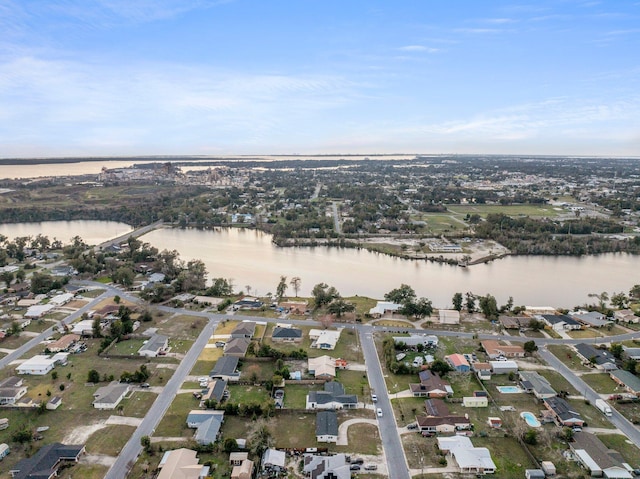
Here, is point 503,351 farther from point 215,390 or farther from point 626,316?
point 215,390

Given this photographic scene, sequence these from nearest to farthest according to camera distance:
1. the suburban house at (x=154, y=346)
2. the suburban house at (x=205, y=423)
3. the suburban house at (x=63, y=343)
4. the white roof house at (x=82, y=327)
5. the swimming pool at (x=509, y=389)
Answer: the suburban house at (x=205, y=423) < the swimming pool at (x=509, y=389) < the suburban house at (x=154, y=346) < the suburban house at (x=63, y=343) < the white roof house at (x=82, y=327)

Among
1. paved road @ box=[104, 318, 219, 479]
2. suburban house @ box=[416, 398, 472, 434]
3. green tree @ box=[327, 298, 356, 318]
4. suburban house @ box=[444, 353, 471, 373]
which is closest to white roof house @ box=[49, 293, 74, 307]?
paved road @ box=[104, 318, 219, 479]

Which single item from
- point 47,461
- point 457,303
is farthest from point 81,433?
point 457,303

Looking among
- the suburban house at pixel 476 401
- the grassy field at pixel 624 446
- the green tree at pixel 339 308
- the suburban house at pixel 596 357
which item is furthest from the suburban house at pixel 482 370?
the green tree at pixel 339 308

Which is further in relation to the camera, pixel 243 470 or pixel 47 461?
pixel 47 461

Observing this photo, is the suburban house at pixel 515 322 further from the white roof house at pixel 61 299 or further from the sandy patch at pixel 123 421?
the white roof house at pixel 61 299

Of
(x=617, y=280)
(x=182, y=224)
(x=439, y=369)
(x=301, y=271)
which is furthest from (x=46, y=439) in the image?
(x=182, y=224)

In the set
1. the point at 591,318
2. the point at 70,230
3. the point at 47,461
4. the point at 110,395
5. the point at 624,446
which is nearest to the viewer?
the point at 47,461
